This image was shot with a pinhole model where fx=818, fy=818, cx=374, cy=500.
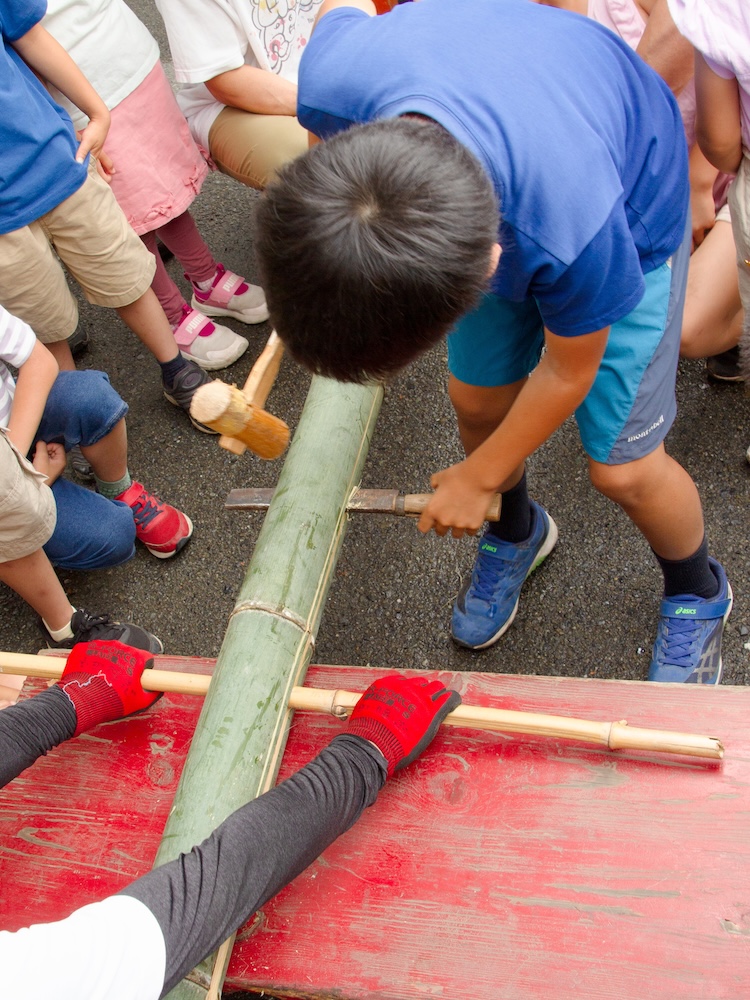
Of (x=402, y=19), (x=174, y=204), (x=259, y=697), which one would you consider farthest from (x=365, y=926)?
(x=174, y=204)

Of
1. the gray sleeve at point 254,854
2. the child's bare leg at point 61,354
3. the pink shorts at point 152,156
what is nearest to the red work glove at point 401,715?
the gray sleeve at point 254,854

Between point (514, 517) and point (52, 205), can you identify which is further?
point (52, 205)

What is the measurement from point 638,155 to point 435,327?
54 centimetres

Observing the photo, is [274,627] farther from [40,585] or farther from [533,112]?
[533,112]

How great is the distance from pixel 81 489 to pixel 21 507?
17.1 inches

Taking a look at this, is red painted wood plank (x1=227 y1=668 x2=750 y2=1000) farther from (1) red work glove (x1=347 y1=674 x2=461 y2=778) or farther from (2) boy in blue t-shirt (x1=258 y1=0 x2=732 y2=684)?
(2) boy in blue t-shirt (x1=258 y1=0 x2=732 y2=684)

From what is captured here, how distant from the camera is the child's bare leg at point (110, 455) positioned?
2291 millimetres

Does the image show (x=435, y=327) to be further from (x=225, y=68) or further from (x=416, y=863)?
(x=225, y=68)

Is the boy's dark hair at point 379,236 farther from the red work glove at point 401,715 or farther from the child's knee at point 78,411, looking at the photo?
the child's knee at point 78,411

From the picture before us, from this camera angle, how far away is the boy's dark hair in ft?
3.23

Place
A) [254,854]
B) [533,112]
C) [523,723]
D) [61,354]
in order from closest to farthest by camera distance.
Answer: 1. [533,112]
2. [254,854]
3. [523,723]
4. [61,354]

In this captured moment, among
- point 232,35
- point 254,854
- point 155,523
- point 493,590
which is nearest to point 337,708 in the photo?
point 254,854

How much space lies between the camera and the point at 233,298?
293 centimetres

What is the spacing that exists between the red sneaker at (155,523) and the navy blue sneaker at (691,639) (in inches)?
54.2
